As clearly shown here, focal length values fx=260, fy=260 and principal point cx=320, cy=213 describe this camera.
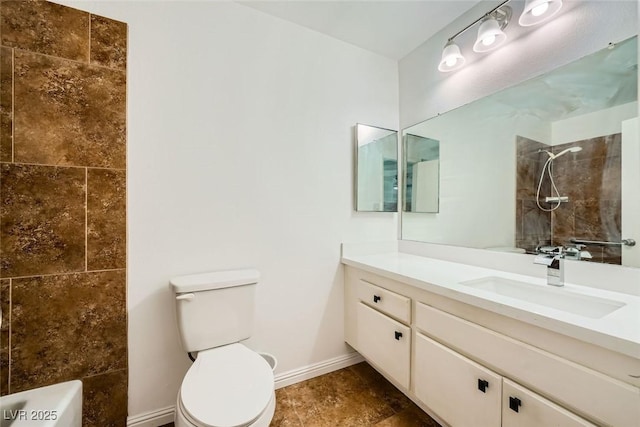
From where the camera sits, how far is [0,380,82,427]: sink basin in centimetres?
98

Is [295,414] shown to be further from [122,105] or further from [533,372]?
[122,105]

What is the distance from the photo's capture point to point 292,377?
173cm

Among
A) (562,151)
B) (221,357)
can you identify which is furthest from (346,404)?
(562,151)

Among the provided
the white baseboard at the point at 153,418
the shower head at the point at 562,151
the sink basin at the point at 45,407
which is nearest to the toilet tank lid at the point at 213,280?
the sink basin at the point at 45,407

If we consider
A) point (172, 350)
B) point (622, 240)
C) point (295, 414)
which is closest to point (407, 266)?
point (622, 240)

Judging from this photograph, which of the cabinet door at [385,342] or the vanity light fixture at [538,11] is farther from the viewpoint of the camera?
the cabinet door at [385,342]

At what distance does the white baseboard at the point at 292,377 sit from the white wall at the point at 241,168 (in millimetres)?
30

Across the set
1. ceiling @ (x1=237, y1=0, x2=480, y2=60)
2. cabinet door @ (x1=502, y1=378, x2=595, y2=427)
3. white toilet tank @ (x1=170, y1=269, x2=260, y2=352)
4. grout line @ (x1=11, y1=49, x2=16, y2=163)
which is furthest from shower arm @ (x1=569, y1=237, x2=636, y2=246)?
grout line @ (x1=11, y1=49, x2=16, y2=163)

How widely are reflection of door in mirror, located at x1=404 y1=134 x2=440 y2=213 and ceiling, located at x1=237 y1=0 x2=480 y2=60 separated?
2.36ft

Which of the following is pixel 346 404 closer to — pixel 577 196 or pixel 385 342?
pixel 385 342

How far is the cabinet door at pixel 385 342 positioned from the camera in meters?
1.39

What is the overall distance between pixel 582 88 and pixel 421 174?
97cm

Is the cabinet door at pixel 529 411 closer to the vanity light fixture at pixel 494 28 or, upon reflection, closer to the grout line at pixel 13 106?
the vanity light fixture at pixel 494 28

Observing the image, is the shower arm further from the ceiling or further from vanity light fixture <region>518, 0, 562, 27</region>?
the ceiling
